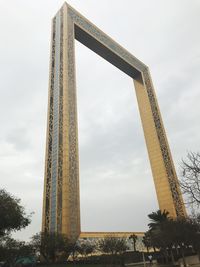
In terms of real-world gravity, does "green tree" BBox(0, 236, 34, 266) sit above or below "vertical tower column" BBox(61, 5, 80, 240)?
below

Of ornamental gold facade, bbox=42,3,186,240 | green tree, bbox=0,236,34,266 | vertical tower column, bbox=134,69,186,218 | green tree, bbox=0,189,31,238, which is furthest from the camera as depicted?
vertical tower column, bbox=134,69,186,218

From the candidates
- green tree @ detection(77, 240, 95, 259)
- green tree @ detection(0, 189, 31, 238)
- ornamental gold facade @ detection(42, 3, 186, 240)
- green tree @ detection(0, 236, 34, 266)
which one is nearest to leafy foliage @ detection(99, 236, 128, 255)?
green tree @ detection(77, 240, 95, 259)

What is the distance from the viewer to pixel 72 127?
54562mm

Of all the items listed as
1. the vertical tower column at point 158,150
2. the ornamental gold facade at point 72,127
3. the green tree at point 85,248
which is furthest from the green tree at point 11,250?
the vertical tower column at point 158,150

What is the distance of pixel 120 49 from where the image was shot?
7806cm

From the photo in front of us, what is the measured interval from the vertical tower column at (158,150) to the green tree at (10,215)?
126 feet

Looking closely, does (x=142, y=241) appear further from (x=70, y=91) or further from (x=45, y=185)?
(x=70, y=91)

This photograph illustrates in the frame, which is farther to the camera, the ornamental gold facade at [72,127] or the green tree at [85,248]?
the green tree at [85,248]

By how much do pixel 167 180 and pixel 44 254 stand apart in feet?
Result: 113

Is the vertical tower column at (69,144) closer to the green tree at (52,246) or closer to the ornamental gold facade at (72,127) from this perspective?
the ornamental gold facade at (72,127)

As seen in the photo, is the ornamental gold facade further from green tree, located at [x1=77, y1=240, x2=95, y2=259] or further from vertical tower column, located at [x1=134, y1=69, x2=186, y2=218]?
green tree, located at [x1=77, y1=240, x2=95, y2=259]

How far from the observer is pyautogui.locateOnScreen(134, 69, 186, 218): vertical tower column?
6681 centimetres

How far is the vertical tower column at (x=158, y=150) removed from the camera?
66812mm

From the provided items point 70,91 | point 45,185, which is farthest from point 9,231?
point 70,91
